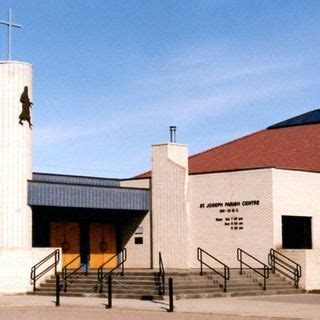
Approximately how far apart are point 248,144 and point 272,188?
35.5 ft

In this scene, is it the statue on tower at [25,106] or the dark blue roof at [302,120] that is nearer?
the statue on tower at [25,106]

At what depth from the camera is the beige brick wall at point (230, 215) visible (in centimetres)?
3575

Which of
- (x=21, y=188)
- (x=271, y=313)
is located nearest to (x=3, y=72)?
(x=21, y=188)

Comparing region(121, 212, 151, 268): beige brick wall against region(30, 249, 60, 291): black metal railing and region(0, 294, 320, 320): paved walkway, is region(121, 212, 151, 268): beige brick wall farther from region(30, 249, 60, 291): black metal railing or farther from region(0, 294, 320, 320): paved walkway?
region(0, 294, 320, 320): paved walkway

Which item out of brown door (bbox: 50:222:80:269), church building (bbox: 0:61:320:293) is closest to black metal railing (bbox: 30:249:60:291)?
church building (bbox: 0:61:320:293)

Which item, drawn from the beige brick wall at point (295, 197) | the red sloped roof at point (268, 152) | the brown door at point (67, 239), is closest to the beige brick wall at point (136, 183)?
the red sloped roof at point (268, 152)

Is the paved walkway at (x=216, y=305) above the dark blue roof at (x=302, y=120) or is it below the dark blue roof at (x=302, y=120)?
below

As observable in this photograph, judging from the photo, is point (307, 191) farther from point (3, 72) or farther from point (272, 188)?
point (3, 72)

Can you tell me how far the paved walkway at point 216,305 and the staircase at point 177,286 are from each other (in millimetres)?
934

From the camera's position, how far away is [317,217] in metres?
37.7

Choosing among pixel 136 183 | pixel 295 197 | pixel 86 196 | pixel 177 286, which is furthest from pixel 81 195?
pixel 295 197

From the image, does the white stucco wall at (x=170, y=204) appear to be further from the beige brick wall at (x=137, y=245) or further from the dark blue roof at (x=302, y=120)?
the dark blue roof at (x=302, y=120)

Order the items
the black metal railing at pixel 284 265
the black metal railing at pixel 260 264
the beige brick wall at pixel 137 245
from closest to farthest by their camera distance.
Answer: the black metal railing at pixel 260 264 < the black metal railing at pixel 284 265 < the beige brick wall at pixel 137 245

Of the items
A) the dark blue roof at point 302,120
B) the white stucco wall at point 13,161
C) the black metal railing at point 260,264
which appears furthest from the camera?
the dark blue roof at point 302,120
